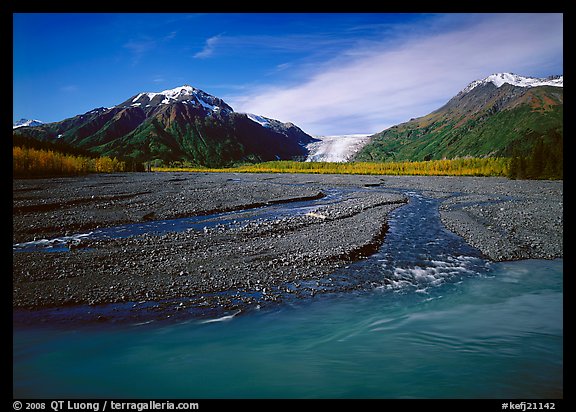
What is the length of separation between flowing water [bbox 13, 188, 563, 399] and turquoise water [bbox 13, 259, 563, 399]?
0.02 m

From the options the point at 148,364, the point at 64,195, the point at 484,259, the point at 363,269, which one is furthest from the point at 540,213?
the point at 64,195

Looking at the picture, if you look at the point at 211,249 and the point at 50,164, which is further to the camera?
the point at 50,164

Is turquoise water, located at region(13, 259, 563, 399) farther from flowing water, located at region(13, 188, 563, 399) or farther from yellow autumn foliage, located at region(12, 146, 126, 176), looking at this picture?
yellow autumn foliage, located at region(12, 146, 126, 176)

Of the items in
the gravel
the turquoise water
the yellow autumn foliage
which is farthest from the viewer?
the yellow autumn foliage

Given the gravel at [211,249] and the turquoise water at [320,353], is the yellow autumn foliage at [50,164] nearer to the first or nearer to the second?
the gravel at [211,249]

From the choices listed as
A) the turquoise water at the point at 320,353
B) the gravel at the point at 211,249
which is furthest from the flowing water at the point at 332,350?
the gravel at the point at 211,249

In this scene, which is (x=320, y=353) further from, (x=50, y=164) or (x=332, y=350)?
(x=50, y=164)

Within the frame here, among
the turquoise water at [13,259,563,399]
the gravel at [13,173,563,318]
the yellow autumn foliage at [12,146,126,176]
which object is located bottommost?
the turquoise water at [13,259,563,399]

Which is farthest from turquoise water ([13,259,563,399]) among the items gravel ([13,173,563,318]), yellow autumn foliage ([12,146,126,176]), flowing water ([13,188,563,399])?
yellow autumn foliage ([12,146,126,176])

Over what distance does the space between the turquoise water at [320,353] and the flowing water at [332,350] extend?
2 centimetres

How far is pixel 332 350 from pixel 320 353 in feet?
0.85

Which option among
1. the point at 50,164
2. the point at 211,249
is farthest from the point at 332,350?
the point at 50,164

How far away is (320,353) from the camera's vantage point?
626 cm

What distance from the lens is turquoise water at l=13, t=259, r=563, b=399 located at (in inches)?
207
